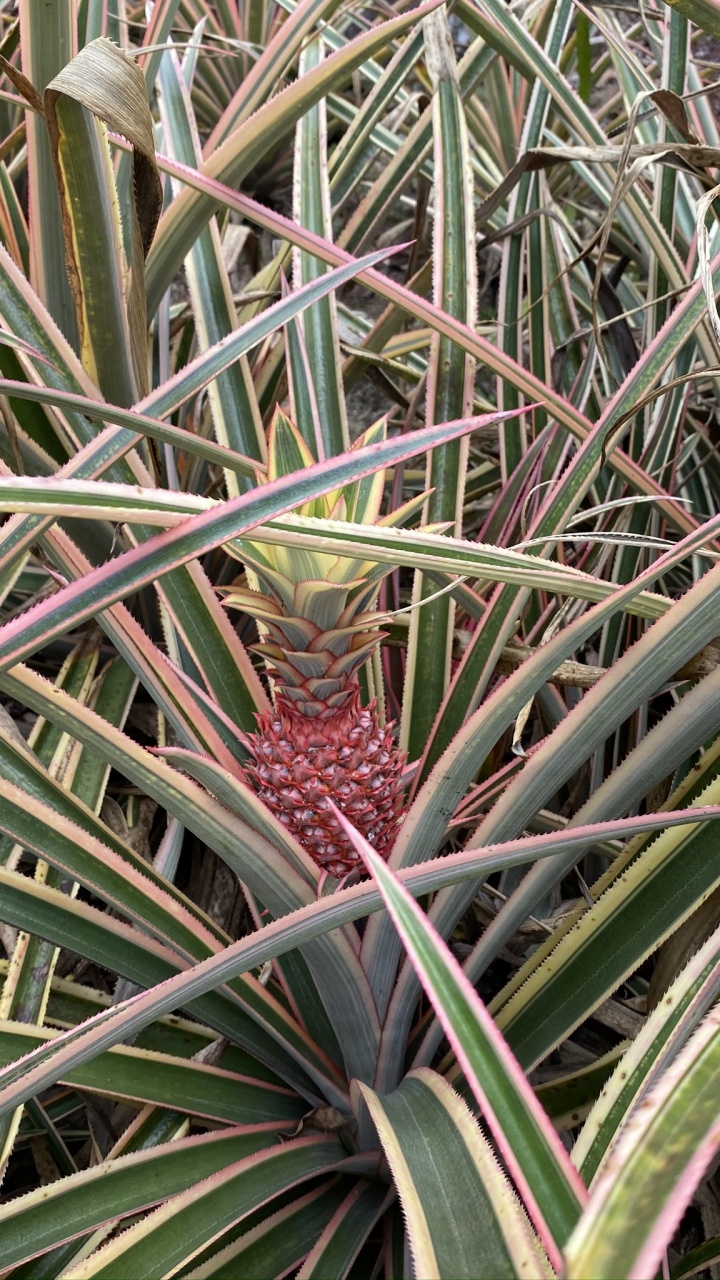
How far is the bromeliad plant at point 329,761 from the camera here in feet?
1.33

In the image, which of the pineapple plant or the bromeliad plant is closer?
the bromeliad plant

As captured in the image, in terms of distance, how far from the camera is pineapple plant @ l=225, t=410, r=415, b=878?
1.71ft

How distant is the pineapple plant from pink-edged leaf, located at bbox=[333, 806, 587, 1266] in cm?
22

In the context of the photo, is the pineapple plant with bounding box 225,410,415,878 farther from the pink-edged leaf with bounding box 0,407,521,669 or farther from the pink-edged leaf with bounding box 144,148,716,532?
the pink-edged leaf with bounding box 144,148,716,532

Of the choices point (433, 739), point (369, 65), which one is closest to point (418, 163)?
point (369, 65)

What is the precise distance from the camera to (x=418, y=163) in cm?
108

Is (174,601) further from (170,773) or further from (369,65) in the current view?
(369,65)

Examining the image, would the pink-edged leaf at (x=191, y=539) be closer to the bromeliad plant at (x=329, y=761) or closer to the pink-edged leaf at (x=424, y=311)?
the bromeliad plant at (x=329, y=761)

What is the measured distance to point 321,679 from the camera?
0.57m

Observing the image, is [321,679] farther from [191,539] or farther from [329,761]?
[191,539]

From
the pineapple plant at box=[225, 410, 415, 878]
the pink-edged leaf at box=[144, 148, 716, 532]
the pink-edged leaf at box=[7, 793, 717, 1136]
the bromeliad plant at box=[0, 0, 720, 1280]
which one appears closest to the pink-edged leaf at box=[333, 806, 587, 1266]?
the bromeliad plant at box=[0, 0, 720, 1280]

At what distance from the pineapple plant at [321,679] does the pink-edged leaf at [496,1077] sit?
0.73 ft

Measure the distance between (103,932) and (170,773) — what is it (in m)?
0.15

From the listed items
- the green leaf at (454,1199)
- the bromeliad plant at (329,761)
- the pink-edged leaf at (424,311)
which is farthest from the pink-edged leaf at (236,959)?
the pink-edged leaf at (424,311)
